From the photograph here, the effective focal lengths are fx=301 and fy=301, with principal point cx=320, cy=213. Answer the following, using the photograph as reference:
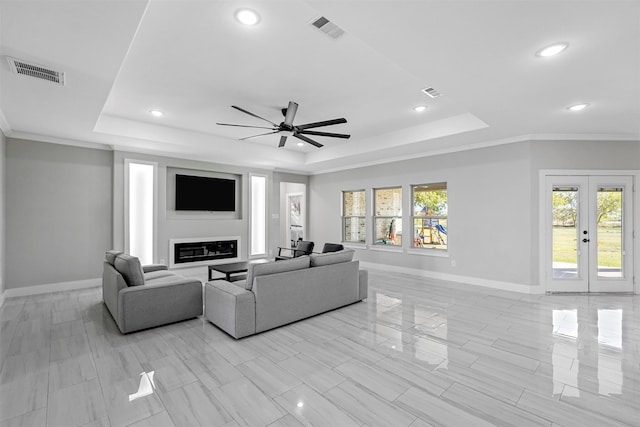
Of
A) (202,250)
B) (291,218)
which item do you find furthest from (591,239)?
(291,218)

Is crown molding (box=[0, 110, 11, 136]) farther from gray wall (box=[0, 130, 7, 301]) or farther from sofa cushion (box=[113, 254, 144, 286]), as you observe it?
sofa cushion (box=[113, 254, 144, 286])

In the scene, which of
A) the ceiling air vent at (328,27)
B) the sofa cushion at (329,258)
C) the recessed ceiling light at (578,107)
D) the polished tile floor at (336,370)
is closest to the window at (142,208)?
the polished tile floor at (336,370)

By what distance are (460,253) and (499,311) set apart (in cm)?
190

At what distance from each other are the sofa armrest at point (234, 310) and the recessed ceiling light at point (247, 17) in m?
2.59

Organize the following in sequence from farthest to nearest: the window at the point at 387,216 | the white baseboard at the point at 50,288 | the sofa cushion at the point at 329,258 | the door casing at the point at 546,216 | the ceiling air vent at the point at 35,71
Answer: the window at the point at 387,216
the door casing at the point at 546,216
the white baseboard at the point at 50,288
the sofa cushion at the point at 329,258
the ceiling air vent at the point at 35,71

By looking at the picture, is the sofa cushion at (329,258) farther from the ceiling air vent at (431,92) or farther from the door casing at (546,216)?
the door casing at (546,216)

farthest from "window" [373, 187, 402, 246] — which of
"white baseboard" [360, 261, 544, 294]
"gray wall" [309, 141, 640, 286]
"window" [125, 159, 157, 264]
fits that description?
"window" [125, 159, 157, 264]

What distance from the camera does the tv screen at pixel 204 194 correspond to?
664 cm

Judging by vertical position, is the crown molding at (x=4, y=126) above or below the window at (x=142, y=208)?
above

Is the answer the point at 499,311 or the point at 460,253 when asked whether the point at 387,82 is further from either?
the point at 460,253

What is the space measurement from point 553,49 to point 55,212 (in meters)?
7.18

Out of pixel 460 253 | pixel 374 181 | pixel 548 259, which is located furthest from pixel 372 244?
pixel 548 259

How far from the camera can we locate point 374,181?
295 inches

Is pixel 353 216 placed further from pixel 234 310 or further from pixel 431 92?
pixel 234 310
